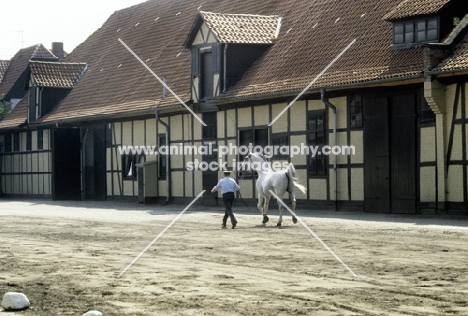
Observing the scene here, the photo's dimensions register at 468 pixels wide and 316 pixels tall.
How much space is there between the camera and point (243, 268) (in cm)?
1417

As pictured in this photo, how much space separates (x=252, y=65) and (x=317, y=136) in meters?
6.01

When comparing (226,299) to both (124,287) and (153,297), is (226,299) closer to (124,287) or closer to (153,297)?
(153,297)

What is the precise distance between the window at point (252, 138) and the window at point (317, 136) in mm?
2510

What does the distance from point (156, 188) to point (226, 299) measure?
29.4m

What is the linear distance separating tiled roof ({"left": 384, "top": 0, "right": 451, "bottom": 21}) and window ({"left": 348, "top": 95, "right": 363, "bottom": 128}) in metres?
2.40

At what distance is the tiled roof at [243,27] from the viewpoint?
35969mm

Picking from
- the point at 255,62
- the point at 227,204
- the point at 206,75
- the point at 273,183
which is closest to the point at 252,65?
the point at 255,62

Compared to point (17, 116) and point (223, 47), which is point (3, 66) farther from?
point (223, 47)

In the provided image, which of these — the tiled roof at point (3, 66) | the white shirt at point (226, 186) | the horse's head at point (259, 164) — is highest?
the tiled roof at point (3, 66)

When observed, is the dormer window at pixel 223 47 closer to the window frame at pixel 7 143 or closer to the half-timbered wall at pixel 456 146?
the half-timbered wall at pixel 456 146

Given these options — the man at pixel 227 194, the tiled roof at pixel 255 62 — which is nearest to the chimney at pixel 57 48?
the tiled roof at pixel 255 62

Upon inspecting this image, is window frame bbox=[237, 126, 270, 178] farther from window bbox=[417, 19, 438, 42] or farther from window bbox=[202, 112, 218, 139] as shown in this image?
window bbox=[417, 19, 438, 42]

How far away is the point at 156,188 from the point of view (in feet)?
132

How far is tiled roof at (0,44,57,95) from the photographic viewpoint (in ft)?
199
